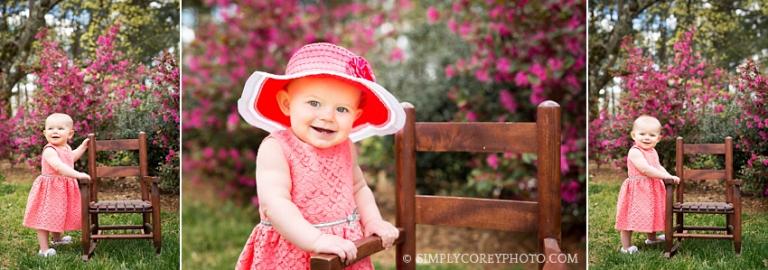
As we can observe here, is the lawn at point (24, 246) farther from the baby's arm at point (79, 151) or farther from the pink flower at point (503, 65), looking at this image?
the pink flower at point (503, 65)

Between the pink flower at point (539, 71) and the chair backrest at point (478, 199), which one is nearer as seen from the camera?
the chair backrest at point (478, 199)

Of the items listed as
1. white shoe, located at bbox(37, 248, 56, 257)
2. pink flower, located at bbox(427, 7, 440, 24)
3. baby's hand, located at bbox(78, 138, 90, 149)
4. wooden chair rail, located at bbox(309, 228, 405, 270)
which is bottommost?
white shoe, located at bbox(37, 248, 56, 257)

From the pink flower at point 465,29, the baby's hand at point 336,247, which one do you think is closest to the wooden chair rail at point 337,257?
the baby's hand at point 336,247

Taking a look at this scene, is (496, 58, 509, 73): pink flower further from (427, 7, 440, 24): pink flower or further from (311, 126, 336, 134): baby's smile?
(311, 126, 336, 134): baby's smile

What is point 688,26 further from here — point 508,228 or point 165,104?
point 165,104

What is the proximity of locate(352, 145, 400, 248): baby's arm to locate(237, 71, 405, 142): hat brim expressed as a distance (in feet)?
0.35

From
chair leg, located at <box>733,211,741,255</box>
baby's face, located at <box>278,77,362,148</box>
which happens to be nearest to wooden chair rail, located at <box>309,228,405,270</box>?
baby's face, located at <box>278,77,362,148</box>

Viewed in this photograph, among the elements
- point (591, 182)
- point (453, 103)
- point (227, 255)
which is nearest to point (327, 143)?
point (591, 182)

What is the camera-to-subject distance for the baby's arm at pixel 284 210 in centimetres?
138

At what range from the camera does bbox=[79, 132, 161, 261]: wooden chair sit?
72.4 inches

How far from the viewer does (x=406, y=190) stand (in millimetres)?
1947

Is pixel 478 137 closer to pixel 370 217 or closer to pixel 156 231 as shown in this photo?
pixel 370 217

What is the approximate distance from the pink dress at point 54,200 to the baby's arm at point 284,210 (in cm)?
69

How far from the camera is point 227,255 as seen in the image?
11.8 feet
